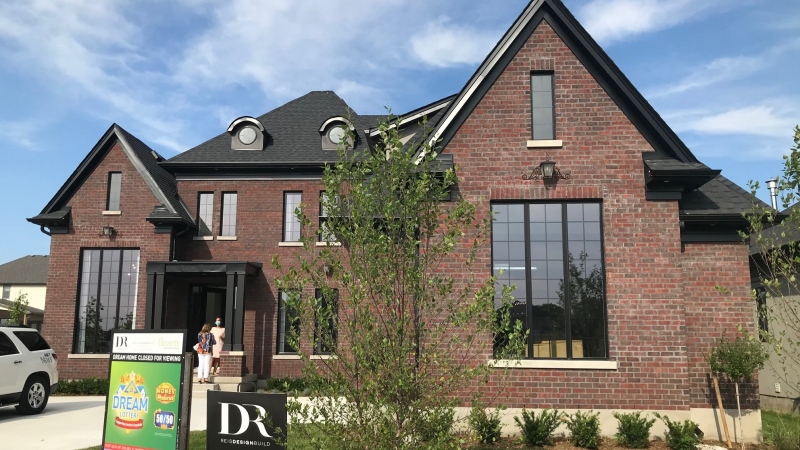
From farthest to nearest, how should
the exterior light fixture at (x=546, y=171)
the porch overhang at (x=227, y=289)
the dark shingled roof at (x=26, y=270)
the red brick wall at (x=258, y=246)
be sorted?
the dark shingled roof at (x=26, y=270) → the red brick wall at (x=258, y=246) → the porch overhang at (x=227, y=289) → the exterior light fixture at (x=546, y=171)

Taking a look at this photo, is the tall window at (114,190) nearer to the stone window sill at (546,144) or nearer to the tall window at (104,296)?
the tall window at (104,296)

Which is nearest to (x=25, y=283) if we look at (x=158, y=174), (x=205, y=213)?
(x=158, y=174)

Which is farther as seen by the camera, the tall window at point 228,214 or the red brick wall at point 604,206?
the tall window at point 228,214

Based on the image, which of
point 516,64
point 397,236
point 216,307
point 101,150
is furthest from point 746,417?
point 101,150

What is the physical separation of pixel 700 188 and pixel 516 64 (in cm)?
465

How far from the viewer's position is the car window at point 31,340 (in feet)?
45.8

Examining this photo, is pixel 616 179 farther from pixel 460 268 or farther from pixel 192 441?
pixel 192 441

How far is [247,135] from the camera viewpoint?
22938 mm

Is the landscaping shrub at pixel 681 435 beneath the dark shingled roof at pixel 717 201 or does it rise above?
beneath

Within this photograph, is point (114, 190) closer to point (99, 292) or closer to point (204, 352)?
point (99, 292)

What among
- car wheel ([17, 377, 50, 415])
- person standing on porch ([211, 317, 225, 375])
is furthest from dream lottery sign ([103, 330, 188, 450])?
person standing on porch ([211, 317, 225, 375])

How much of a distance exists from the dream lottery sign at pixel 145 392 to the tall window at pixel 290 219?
1450cm

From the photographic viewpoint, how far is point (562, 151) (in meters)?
11.7

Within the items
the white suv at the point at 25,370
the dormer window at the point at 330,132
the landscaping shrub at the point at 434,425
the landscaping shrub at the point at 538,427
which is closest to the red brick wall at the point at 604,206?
the landscaping shrub at the point at 538,427
